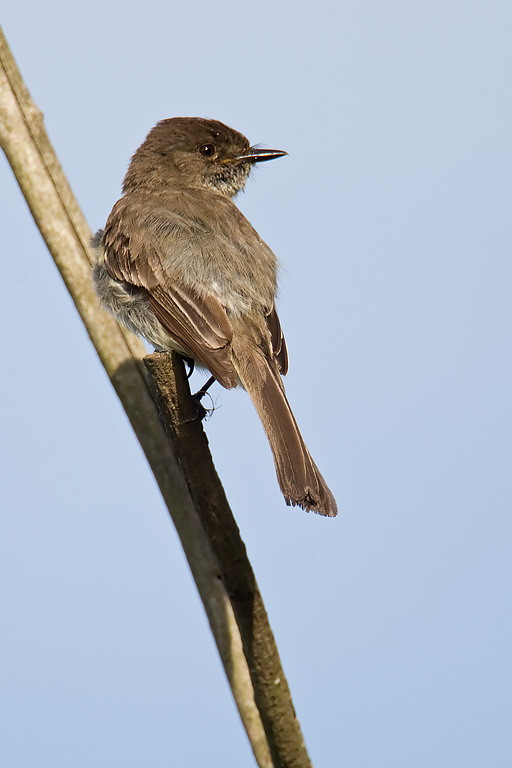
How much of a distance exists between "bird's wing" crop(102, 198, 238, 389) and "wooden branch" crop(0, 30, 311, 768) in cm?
24

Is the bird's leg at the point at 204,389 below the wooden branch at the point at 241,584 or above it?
above

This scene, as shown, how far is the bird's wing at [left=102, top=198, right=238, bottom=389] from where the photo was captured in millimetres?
4613

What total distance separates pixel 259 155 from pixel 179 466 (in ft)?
9.68

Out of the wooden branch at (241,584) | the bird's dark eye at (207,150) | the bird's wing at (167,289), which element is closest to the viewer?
the wooden branch at (241,584)

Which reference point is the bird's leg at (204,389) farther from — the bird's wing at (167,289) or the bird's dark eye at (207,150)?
the bird's dark eye at (207,150)

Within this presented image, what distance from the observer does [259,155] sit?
6.30 meters

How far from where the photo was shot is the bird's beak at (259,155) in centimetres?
629

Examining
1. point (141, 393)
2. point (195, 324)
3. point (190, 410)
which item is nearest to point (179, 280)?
point (195, 324)

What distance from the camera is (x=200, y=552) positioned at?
4371 mm

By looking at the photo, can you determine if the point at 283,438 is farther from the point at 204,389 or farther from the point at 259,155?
the point at 259,155

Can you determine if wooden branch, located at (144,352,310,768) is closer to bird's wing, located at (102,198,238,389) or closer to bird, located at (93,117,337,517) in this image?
bird, located at (93,117,337,517)

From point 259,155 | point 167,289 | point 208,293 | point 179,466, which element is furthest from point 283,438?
point 259,155

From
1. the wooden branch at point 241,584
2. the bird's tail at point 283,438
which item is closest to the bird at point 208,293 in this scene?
the bird's tail at point 283,438

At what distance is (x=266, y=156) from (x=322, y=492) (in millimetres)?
3198
